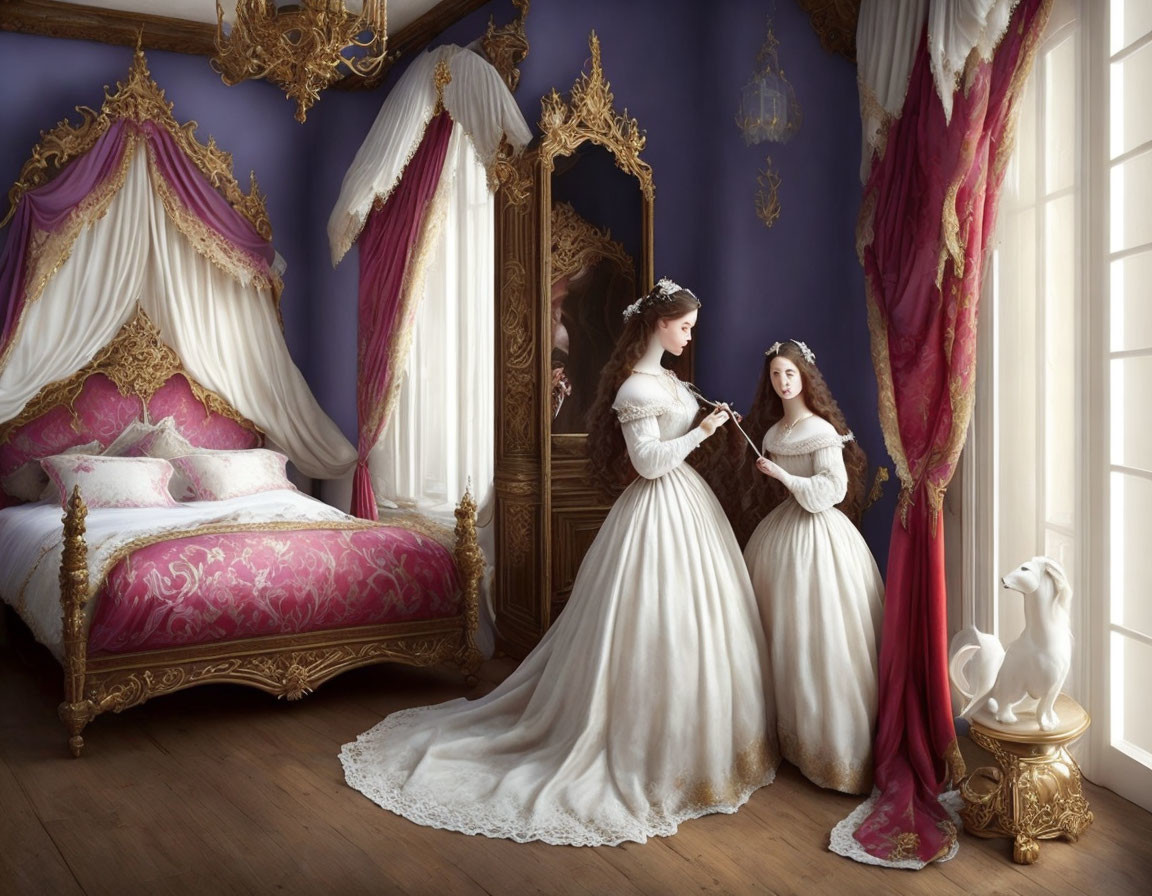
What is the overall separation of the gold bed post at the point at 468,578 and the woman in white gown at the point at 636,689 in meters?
0.75

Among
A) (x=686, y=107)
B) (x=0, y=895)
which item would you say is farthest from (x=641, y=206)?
(x=0, y=895)

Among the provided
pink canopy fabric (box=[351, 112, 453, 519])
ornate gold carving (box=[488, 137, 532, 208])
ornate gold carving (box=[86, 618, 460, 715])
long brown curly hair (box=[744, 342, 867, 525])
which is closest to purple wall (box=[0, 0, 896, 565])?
ornate gold carving (box=[488, 137, 532, 208])

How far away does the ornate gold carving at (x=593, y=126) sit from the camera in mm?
4668

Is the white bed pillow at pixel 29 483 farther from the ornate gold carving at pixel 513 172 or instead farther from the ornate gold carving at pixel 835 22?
the ornate gold carving at pixel 835 22

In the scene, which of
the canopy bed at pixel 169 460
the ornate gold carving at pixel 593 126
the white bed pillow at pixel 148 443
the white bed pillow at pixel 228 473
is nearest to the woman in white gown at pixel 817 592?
the canopy bed at pixel 169 460

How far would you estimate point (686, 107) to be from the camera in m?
4.92

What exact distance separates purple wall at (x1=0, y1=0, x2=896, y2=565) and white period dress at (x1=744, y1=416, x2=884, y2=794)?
27.6 inches

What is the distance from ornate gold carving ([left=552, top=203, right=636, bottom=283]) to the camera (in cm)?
484

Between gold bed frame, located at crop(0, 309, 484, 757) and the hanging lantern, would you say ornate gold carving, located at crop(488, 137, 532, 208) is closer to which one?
the hanging lantern

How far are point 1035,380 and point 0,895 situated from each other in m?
3.22

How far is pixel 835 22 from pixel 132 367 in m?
4.05

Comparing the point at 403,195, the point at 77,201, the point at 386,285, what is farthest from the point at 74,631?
the point at 403,195

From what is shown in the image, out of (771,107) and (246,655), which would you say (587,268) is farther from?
(246,655)

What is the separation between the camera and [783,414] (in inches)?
142
